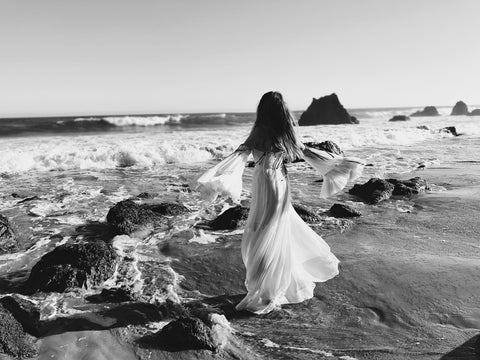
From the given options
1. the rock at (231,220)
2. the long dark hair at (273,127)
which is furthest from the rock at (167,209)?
the long dark hair at (273,127)

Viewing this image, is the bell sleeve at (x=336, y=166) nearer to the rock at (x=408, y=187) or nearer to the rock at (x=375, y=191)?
the rock at (x=375, y=191)

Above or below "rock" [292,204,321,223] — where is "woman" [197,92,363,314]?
above

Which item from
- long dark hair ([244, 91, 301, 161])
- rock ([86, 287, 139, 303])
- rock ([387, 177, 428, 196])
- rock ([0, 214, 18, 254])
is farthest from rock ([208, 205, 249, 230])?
rock ([387, 177, 428, 196])

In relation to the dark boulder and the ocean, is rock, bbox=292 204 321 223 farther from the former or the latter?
the dark boulder

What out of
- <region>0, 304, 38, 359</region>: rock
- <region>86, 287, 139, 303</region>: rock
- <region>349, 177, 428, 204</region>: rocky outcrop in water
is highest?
<region>349, 177, 428, 204</region>: rocky outcrop in water

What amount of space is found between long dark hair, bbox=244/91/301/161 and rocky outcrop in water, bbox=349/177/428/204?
5515 mm

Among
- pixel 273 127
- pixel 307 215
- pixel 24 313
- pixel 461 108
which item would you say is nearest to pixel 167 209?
pixel 307 215

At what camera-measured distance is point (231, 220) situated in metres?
7.21

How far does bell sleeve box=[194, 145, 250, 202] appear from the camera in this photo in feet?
12.5

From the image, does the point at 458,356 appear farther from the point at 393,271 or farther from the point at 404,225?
the point at 404,225

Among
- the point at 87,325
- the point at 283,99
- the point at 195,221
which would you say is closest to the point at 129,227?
the point at 195,221

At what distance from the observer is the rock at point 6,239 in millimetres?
6102

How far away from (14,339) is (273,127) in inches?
116

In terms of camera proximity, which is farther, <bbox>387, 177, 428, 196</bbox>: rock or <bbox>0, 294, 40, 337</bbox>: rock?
<bbox>387, 177, 428, 196</bbox>: rock
